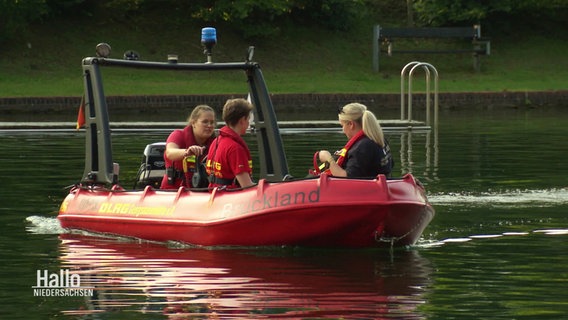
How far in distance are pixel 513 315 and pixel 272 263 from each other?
330 cm

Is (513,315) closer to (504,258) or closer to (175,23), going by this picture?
(504,258)

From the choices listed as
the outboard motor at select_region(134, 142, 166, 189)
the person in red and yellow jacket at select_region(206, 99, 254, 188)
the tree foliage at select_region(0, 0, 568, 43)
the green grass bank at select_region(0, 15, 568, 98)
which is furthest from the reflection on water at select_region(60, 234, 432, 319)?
the tree foliage at select_region(0, 0, 568, 43)

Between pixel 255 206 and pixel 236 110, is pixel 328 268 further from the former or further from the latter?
pixel 236 110

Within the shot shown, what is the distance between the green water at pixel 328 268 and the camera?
11.3 metres

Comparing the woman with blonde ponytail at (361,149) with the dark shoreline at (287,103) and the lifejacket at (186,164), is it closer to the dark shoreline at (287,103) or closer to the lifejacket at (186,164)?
the lifejacket at (186,164)

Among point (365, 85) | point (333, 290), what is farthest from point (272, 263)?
point (365, 85)

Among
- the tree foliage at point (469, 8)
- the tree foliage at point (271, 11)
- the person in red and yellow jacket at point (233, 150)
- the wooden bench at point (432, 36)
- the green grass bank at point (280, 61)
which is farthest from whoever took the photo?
the tree foliage at point (469, 8)

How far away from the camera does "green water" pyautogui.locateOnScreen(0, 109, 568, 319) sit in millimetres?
11273

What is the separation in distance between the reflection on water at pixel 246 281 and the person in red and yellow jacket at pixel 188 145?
1.01 meters

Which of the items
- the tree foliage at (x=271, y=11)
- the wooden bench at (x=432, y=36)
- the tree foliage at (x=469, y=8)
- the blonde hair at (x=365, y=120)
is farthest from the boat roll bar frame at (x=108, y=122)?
the tree foliage at (x=469, y=8)

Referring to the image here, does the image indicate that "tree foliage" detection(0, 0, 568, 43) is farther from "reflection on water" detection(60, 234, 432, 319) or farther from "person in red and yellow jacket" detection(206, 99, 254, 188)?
"reflection on water" detection(60, 234, 432, 319)

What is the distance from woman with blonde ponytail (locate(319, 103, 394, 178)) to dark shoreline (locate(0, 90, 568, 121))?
23.7 meters

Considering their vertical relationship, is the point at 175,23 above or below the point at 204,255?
above

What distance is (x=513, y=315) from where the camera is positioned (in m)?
A: 11.0
